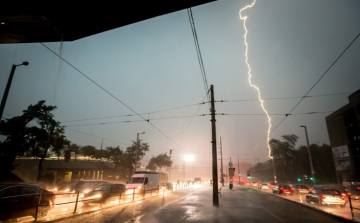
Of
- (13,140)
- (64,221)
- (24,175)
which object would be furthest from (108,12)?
(24,175)

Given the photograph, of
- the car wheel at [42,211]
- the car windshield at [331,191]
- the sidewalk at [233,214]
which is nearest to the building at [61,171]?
the car wheel at [42,211]

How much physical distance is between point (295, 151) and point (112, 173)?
59733 mm

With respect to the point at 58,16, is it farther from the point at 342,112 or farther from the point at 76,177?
the point at 342,112

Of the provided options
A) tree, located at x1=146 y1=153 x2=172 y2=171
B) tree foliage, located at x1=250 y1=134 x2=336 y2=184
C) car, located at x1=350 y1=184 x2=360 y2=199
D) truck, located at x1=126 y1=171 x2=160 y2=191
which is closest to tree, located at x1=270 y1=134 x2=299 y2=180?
tree foliage, located at x1=250 y1=134 x2=336 y2=184

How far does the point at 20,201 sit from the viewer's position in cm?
852

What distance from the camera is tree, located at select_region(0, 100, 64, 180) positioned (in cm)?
2122

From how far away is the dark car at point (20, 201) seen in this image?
7.84 metres

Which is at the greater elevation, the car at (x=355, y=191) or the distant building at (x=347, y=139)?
the distant building at (x=347, y=139)

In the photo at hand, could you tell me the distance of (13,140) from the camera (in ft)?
71.1

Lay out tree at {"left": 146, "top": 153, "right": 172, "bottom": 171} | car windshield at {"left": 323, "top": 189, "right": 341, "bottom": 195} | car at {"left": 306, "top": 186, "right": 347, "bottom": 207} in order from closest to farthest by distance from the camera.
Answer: car at {"left": 306, "top": 186, "right": 347, "bottom": 207} → car windshield at {"left": 323, "top": 189, "right": 341, "bottom": 195} → tree at {"left": 146, "top": 153, "right": 172, "bottom": 171}

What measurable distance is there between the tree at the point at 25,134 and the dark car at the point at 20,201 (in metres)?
16.0

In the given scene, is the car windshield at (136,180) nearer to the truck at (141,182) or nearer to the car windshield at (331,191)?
the truck at (141,182)

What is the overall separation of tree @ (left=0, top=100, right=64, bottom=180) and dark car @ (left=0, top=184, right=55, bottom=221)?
1601cm

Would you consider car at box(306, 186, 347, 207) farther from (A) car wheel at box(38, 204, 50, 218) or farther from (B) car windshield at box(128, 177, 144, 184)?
(A) car wheel at box(38, 204, 50, 218)
